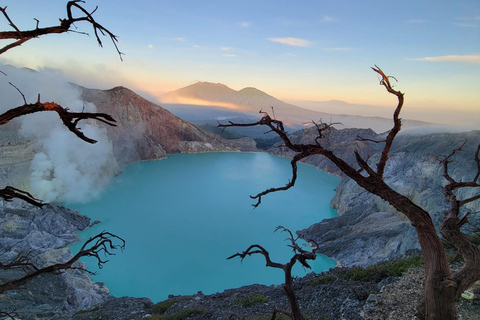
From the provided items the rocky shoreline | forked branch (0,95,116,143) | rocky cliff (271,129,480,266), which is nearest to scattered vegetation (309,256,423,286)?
the rocky shoreline

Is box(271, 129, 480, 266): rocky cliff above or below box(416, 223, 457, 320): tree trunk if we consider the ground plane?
below

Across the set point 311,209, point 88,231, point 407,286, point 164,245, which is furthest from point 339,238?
point 88,231

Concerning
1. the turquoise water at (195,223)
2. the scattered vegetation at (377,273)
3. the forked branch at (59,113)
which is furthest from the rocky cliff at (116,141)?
the forked branch at (59,113)

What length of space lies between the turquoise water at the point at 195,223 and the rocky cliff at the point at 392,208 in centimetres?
167

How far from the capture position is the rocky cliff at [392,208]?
1459 centimetres

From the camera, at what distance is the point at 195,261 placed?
1509 cm

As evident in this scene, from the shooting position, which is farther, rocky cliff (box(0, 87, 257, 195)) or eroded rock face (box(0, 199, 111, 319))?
rocky cliff (box(0, 87, 257, 195))

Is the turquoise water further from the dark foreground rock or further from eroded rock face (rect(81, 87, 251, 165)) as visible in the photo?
eroded rock face (rect(81, 87, 251, 165))

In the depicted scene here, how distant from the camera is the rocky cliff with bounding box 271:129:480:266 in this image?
574 inches

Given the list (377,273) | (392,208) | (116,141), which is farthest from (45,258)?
(116,141)

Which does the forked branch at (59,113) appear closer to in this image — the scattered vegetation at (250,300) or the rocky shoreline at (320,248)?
the rocky shoreline at (320,248)

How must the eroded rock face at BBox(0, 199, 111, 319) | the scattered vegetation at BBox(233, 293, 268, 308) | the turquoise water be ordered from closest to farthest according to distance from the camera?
the scattered vegetation at BBox(233, 293, 268, 308), the eroded rock face at BBox(0, 199, 111, 319), the turquoise water

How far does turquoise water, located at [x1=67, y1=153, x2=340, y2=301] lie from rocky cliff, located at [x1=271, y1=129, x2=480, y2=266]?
1.67 metres

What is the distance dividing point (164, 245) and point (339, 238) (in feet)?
33.0
